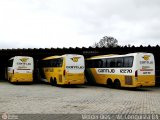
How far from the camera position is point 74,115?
1055 cm

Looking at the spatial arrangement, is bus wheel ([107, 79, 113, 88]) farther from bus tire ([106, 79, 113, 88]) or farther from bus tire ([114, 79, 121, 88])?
bus tire ([114, 79, 121, 88])

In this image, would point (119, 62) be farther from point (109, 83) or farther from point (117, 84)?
point (109, 83)

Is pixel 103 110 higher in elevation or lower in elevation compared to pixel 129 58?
lower

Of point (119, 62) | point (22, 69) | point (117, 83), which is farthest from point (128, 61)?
point (22, 69)

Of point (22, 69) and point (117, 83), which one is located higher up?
point (22, 69)

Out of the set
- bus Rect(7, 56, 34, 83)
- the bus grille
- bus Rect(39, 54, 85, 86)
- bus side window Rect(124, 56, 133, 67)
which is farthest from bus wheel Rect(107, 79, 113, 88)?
bus Rect(7, 56, 34, 83)

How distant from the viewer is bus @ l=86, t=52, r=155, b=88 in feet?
72.8

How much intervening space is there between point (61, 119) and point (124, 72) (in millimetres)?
14047

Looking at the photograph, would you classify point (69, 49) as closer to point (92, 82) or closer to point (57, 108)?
point (92, 82)

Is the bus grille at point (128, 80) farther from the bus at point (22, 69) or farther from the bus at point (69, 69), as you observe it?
the bus at point (22, 69)

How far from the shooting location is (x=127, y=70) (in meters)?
22.9

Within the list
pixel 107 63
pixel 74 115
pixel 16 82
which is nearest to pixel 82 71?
pixel 107 63

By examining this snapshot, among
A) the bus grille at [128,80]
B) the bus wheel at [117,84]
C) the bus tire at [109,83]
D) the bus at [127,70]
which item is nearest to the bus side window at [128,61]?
the bus at [127,70]

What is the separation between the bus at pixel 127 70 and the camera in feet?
72.8
